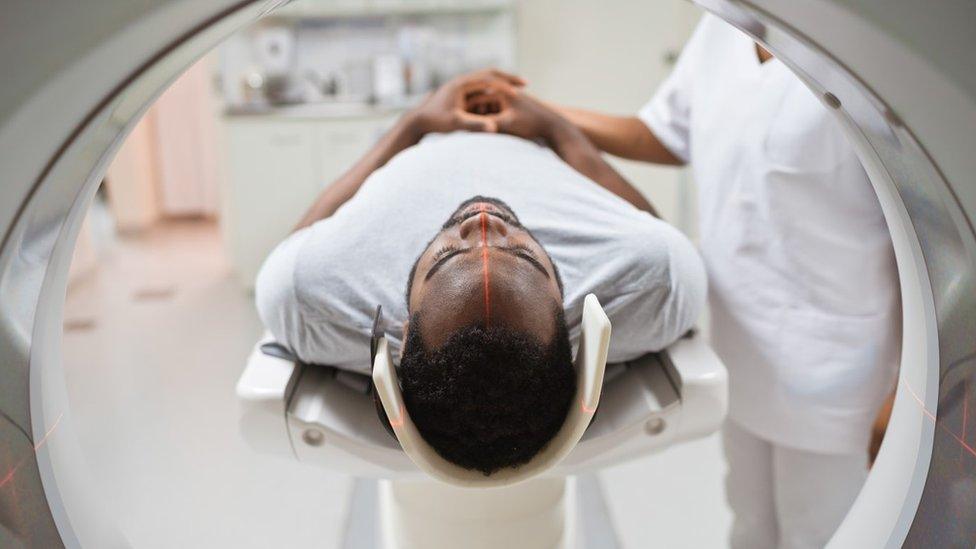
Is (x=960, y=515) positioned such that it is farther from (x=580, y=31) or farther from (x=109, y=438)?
(x=580, y=31)

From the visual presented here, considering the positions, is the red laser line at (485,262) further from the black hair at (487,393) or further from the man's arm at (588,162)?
the man's arm at (588,162)

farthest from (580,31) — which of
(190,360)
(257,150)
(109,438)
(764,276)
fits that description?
(764,276)

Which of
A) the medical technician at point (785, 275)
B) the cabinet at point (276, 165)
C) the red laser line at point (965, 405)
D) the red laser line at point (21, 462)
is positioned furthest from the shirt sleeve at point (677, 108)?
the cabinet at point (276, 165)

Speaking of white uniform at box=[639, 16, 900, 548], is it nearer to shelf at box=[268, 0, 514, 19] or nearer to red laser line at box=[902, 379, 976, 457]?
red laser line at box=[902, 379, 976, 457]

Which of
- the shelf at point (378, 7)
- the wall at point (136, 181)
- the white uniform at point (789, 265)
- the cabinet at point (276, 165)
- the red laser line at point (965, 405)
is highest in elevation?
the red laser line at point (965, 405)

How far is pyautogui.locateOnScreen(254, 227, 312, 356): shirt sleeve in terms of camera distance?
101 centimetres

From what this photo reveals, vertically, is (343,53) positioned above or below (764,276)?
below

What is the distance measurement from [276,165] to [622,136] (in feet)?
8.81

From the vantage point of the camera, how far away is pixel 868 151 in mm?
590

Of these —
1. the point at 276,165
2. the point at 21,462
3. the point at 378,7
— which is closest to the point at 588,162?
the point at 21,462

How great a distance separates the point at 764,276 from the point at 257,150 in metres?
3.01

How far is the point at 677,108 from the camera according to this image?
1429 mm

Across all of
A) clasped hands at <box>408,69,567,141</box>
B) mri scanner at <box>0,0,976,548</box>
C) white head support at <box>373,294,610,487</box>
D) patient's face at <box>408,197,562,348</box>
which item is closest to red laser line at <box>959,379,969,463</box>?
mri scanner at <box>0,0,976,548</box>

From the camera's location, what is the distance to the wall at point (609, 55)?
436cm
